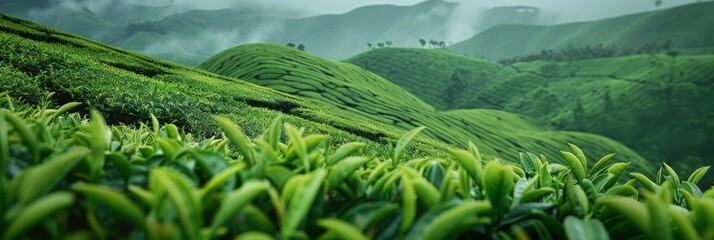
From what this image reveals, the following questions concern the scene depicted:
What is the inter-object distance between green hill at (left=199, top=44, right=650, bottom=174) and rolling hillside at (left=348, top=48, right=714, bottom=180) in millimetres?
20549

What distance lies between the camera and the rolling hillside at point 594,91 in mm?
68500

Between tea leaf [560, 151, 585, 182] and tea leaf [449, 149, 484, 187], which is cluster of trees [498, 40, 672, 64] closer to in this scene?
tea leaf [560, 151, 585, 182]

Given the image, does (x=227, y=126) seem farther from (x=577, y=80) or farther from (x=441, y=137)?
(x=577, y=80)

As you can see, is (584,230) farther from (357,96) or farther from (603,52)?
(603,52)

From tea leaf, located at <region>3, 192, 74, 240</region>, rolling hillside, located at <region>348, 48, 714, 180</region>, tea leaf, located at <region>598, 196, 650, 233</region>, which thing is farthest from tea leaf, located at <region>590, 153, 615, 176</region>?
rolling hillside, located at <region>348, 48, 714, 180</region>

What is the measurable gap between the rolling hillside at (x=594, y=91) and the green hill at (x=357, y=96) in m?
20.5

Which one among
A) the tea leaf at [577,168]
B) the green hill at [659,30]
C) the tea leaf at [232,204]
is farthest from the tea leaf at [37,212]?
the green hill at [659,30]

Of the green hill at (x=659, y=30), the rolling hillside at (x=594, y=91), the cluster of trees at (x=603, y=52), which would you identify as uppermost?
the green hill at (x=659, y=30)

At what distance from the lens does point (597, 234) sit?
45.9 inches

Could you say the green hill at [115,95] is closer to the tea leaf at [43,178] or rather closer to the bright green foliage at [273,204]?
the bright green foliage at [273,204]

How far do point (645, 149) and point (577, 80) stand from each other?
2690 centimetres

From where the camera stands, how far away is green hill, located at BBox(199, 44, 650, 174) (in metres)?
27.1

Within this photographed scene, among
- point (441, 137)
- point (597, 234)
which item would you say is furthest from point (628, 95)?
point (597, 234)

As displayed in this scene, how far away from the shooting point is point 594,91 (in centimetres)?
8162
